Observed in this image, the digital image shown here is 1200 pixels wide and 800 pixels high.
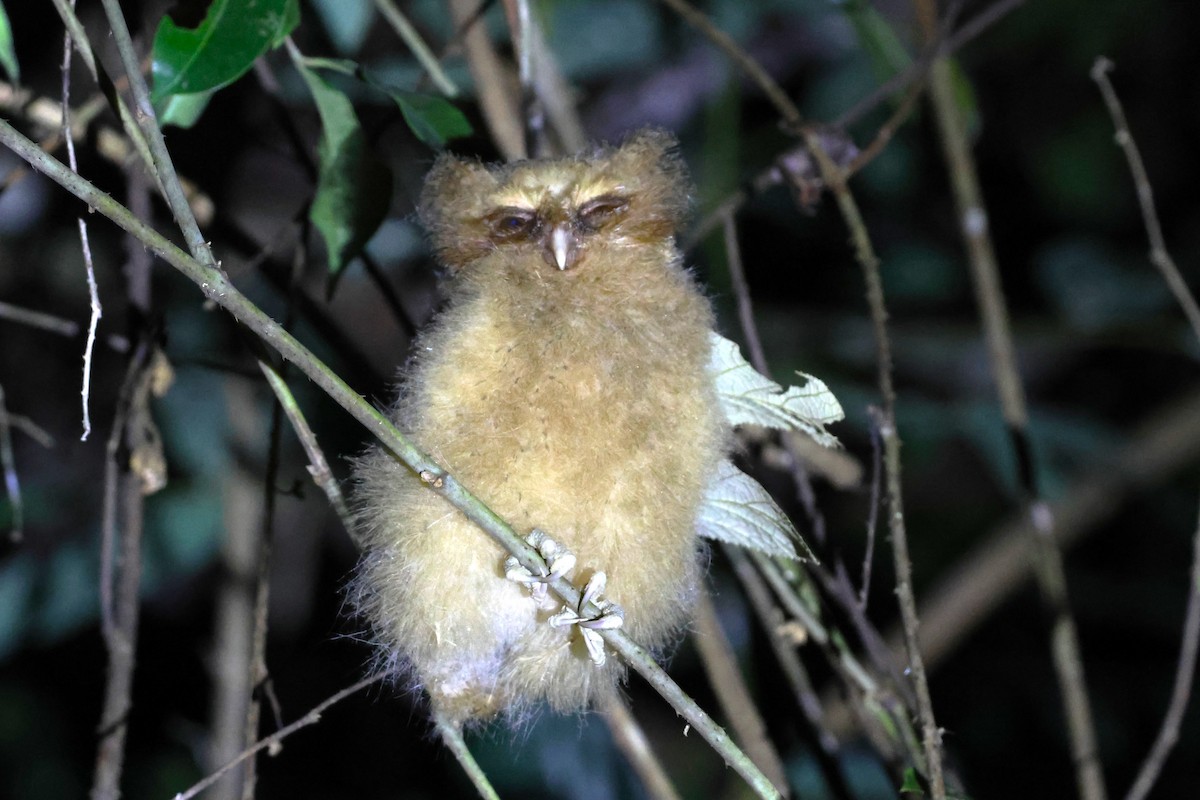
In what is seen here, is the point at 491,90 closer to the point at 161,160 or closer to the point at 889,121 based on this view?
the point at 889,121

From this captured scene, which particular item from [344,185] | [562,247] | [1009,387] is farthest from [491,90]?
[1009,387]

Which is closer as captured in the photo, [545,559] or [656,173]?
[545,559]

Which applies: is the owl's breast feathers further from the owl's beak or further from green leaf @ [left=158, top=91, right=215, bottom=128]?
green leaf @ [left=158, top=91, right=215, bottom=128]

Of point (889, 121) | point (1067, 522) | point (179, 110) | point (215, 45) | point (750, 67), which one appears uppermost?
point (179, 110)

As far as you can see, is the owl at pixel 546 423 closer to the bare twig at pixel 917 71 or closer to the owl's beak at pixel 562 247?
the owl's beak at pixel 562 247

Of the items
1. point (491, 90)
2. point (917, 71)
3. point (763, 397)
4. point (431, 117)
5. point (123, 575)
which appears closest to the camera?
point (763, 397)

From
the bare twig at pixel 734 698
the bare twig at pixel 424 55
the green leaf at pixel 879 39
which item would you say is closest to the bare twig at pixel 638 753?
the bare twig at pixel 734 698

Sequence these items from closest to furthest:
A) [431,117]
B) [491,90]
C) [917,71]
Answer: [431,117]
[917,71]
[491,90]

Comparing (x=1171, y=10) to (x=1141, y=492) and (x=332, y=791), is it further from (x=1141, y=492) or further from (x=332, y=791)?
(x=332, y=791)
